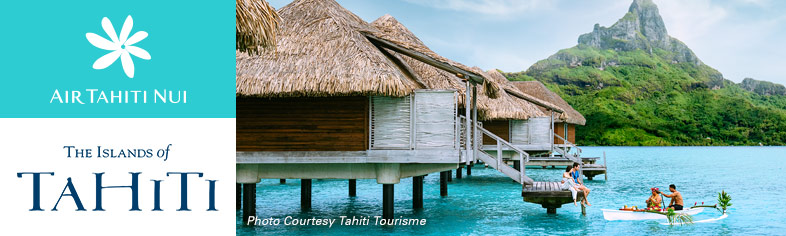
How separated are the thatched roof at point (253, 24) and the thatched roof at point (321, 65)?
7.81ft

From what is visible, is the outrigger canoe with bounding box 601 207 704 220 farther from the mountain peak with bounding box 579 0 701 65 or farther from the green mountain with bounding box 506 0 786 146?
the mountain peak with bounding box 579 0 701 65

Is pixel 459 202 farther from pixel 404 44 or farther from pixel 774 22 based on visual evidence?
pixel 774 22

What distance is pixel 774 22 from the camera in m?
106

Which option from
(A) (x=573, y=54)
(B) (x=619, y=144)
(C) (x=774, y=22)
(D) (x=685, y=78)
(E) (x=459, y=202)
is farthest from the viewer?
(A) (x=573, y=54)

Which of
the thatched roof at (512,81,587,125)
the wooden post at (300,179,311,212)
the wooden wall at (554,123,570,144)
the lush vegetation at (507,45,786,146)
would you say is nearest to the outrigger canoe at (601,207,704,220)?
the wooden post at (300,179,311,212)

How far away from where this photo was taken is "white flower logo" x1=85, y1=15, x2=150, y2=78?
616cm

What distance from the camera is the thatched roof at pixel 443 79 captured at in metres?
14.3

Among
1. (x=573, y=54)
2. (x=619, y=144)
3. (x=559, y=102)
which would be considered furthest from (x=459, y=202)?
(x=573, y=54)

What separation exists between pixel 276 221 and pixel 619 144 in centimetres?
8477

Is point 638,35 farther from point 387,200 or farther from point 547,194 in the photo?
point 387,200

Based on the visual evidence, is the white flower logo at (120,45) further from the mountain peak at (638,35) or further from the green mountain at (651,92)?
the mountain peak at (638,35)

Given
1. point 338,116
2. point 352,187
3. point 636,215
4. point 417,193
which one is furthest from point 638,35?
point 338,116

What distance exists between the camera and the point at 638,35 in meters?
148

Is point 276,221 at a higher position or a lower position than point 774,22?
lower
